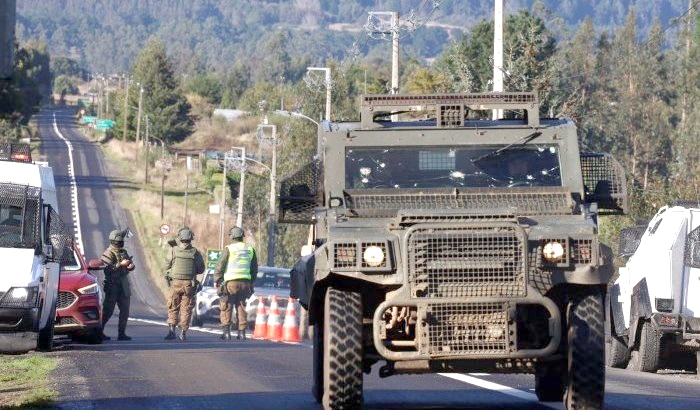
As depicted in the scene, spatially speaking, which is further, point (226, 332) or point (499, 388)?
point (226, 332)

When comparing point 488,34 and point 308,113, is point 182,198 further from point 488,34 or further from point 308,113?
point 488,34

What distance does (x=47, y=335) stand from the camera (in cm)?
1728

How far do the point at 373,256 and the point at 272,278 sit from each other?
2332 cm

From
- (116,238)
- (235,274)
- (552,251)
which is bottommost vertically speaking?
(235,274)

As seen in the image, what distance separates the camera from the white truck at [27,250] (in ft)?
49.5

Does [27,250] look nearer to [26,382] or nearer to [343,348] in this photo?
[26,382]

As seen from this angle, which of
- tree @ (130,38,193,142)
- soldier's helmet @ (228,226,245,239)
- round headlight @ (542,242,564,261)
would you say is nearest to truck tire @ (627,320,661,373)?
soldier's helmet @ (228,226,245,239)

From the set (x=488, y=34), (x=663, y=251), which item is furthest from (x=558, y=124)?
A: (x=488, y=34)

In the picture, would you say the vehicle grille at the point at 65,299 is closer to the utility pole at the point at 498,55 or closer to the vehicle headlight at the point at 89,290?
the vehicle headlight at the point at 89,290

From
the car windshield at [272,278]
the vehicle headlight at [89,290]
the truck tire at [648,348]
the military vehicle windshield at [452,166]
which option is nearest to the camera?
the military vehicle windshield at [452,166]

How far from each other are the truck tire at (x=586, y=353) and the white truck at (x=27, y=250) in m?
7.56

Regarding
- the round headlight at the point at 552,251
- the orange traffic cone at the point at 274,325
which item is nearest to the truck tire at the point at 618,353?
the round headlight at the point at 552,251

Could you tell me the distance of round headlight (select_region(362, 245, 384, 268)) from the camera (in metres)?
9.22

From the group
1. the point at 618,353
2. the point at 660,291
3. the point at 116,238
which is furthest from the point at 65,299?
the point at 660,291
